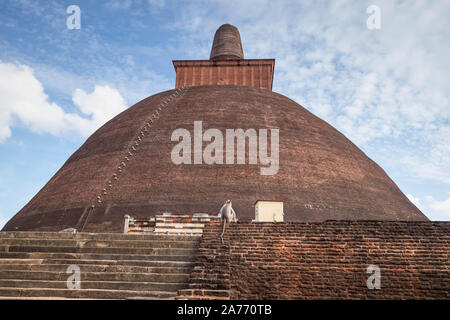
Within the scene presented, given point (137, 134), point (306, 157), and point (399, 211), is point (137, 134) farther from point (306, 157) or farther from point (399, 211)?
→ point (399, 211)

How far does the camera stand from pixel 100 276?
5488 mm

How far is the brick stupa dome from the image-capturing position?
10352mm

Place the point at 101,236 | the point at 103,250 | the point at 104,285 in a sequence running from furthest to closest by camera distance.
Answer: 1. the point at 101,236
2. the point at 103,250
3. the point at 104,285

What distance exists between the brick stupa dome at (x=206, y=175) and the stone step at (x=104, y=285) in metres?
4.25

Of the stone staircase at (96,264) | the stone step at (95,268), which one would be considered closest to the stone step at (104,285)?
the stone staircase at (96,264)

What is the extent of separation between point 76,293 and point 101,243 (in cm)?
117

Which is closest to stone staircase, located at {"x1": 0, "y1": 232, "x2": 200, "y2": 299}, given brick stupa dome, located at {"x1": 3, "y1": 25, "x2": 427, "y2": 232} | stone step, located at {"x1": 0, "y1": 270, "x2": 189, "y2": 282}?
stone step, located at {"x1": 0, "y1": 270, "x2": 189, "y2": 282}

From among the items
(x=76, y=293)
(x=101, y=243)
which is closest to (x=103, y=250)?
(x=101, y=243)

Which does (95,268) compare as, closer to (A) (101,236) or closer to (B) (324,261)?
(A) (101,236)

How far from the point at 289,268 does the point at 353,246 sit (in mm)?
997

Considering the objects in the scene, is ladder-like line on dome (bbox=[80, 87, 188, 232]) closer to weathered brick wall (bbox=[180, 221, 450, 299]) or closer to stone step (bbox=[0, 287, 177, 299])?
stone step (bbox=[0, 287, 177, 299])

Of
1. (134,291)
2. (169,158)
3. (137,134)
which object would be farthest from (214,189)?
(134,291)

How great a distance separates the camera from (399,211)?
39.7ft

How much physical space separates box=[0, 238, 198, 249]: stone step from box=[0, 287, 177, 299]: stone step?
1.07 m
